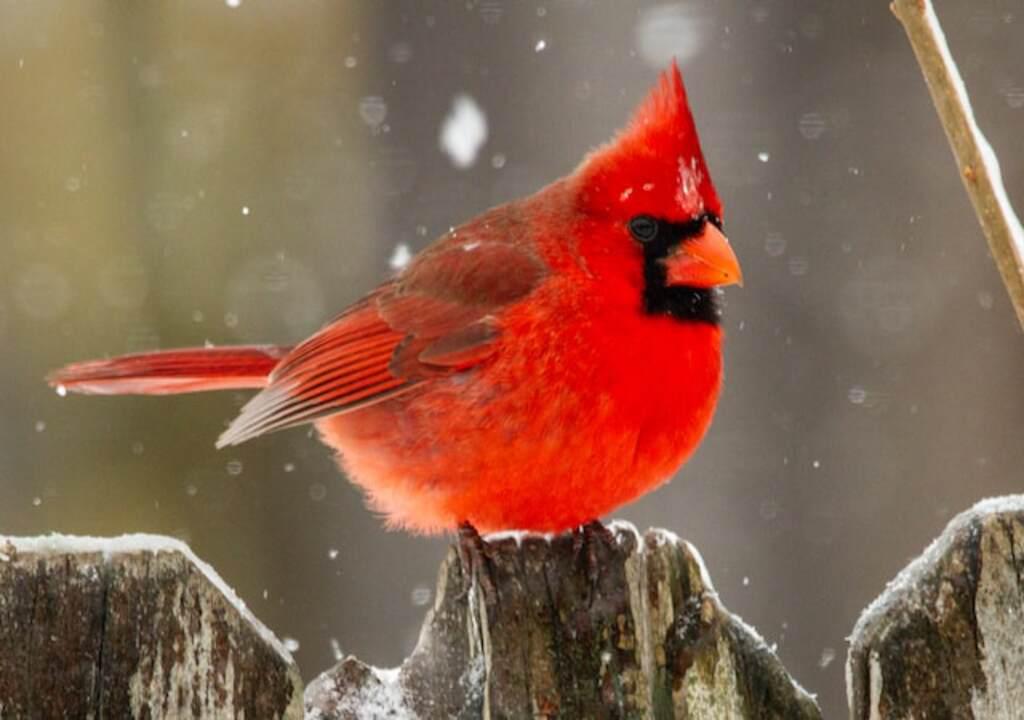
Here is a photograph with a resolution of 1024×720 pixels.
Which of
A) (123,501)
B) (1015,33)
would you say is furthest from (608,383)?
(123,501)

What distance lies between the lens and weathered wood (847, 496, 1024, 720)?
76.0 inches

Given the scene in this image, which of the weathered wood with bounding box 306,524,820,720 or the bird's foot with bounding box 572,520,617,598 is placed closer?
the weathered wood with bounding box 306,524,820,720

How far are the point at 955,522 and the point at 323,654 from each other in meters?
2.69

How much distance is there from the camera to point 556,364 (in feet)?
9.25

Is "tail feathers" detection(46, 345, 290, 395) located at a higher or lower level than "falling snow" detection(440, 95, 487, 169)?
lower

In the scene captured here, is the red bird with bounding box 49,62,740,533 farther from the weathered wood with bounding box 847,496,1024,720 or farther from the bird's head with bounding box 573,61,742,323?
the weathered wood with bounding box 847,496,1024,720

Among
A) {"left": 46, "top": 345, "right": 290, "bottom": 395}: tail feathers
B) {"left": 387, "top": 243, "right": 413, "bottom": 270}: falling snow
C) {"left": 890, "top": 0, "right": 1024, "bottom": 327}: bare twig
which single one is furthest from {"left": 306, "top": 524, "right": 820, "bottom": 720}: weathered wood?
{"left": 387, "top": 243, "right": 413, "bottom": 270}: falling snow

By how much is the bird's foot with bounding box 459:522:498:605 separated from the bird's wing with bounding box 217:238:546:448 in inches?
29.5

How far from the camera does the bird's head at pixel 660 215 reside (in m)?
2.82

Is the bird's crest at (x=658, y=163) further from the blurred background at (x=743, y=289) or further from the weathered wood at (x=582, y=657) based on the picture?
the blurred background at (x=743, y=289)

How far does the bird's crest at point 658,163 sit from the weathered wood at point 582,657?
85 cm

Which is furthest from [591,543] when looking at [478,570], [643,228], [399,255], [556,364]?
[399,255]

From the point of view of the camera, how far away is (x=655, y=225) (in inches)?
117

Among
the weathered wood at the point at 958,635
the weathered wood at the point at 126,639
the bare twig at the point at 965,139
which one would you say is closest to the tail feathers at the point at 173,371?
the weathered wood at the point at 126,639
